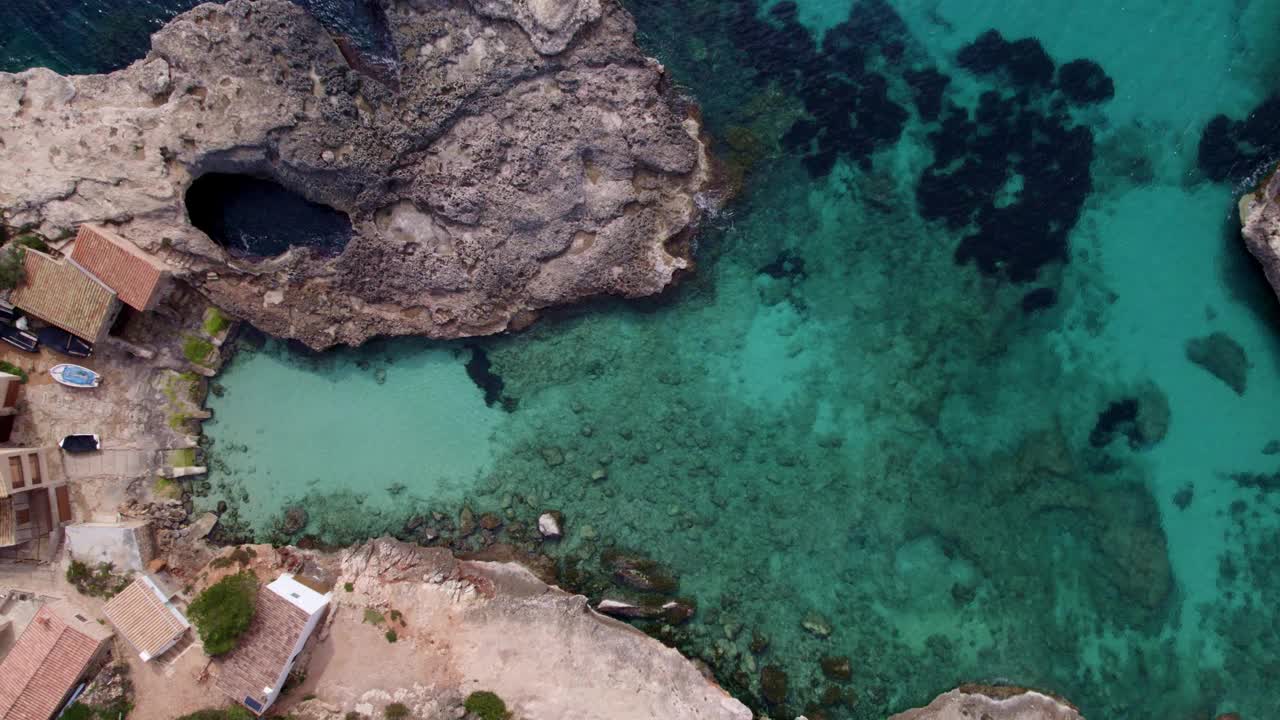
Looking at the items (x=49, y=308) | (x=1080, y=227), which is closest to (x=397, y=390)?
(x=49, y=308)

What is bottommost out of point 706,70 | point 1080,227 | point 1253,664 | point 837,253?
point 1253,664

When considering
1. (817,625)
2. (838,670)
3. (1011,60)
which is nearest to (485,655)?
(817,625)

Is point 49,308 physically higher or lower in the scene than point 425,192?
lower

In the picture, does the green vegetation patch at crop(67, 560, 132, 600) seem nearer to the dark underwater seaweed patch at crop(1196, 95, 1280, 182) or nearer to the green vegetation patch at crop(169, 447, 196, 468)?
the green vegetation patch at crop(169, 447, 196, 468)

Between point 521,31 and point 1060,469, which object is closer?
point 521,31

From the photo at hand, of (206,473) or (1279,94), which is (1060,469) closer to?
(1279,94)

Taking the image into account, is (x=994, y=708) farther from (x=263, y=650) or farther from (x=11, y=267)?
(x=11, y=267)
